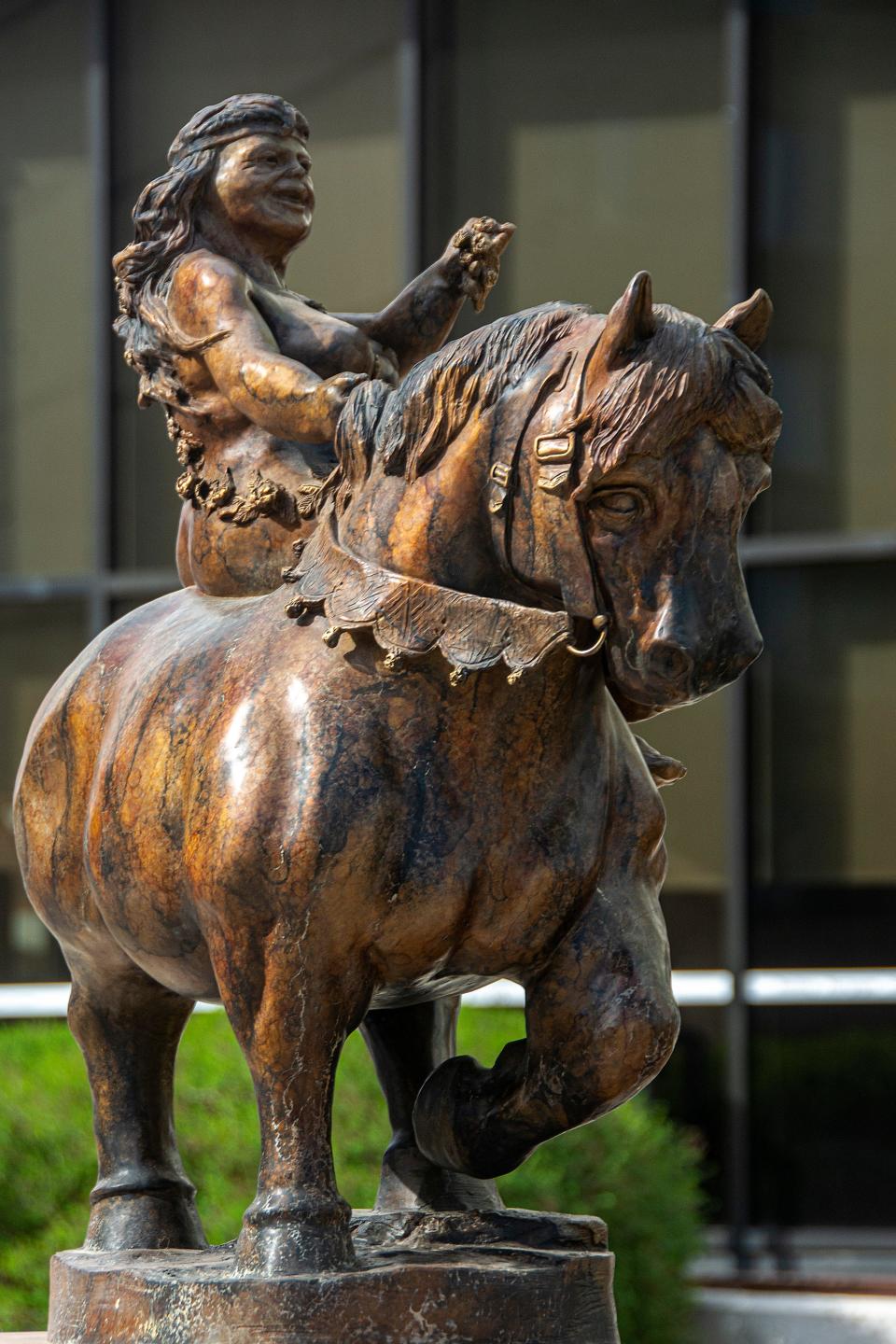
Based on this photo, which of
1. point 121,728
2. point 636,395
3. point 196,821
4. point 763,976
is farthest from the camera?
point 763,976

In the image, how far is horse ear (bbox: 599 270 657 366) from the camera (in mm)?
2318

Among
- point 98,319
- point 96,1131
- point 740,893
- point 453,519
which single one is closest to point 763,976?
point 740,893

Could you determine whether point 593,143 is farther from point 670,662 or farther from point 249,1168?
point 670,662

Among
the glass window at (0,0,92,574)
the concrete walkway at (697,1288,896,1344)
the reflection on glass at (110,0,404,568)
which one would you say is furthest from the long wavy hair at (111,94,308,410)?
the glass window at (0,0,92,574)

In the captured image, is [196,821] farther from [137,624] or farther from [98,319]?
[98,319]

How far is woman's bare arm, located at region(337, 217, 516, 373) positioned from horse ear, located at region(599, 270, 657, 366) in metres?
0.60

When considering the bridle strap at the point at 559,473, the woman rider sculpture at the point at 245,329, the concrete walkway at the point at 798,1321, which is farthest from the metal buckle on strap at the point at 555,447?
the concrete walkway at the point at 798,1321

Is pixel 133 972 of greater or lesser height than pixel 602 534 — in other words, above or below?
below

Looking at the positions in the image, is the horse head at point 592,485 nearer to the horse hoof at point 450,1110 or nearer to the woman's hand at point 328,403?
the woman's hand at point 328,403

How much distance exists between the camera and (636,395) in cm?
233

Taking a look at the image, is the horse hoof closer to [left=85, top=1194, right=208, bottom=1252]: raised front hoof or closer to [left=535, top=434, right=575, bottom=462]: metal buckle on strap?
[left=85, top=1194, right=208, bottom=1252]: raised front hoof

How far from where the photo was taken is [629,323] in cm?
234

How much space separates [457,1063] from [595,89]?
5795 millimetres

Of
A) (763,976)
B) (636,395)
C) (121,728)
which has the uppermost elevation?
(636,395)
